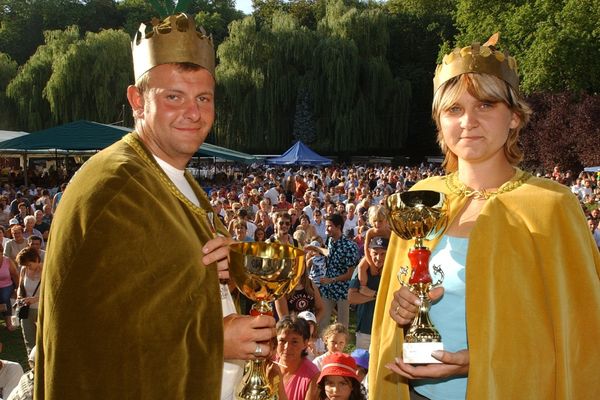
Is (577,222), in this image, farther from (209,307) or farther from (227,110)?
(227,110)

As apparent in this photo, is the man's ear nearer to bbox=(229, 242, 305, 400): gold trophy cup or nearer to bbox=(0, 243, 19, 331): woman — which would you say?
bbox=(229, 242, 305, 400): gold trophy cup

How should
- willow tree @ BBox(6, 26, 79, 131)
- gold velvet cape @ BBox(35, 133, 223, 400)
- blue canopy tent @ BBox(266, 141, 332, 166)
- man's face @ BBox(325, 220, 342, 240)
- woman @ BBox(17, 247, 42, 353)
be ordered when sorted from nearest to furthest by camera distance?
→ 1. gold velvet cape @ BBox(35, 133, 223, 400)
2. woman @ BBox(17, 247, 42, 353)
3. man's face @ BBox(325, 220, 342, 240)
4. blue canopy tent @ BBox(266, 141, 332, 166)
5. willow tree @ BBox(6, 26, 79, 131)

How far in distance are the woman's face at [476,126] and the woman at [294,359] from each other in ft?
9.50

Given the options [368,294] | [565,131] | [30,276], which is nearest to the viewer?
[368,294]

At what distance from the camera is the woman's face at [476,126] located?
2682 millimetres

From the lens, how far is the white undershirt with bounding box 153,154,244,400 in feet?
9.02

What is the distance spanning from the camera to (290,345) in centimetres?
530

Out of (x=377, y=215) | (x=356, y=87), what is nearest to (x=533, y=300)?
(x=377, y=215)

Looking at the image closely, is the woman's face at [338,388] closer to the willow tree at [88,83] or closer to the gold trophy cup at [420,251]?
the gold trophy cup at [420,251]

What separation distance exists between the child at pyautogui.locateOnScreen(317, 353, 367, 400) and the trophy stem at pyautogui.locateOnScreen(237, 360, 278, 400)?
206cm

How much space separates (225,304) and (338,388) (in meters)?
2.06

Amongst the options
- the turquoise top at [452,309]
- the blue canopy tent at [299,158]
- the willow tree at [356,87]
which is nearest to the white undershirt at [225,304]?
the turquoise top at [452,309]

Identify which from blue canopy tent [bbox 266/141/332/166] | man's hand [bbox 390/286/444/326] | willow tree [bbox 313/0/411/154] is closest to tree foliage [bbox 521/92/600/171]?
willow tree [bbox 313/0/411/154]

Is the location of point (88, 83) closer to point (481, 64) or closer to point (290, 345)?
point (290, 345)
